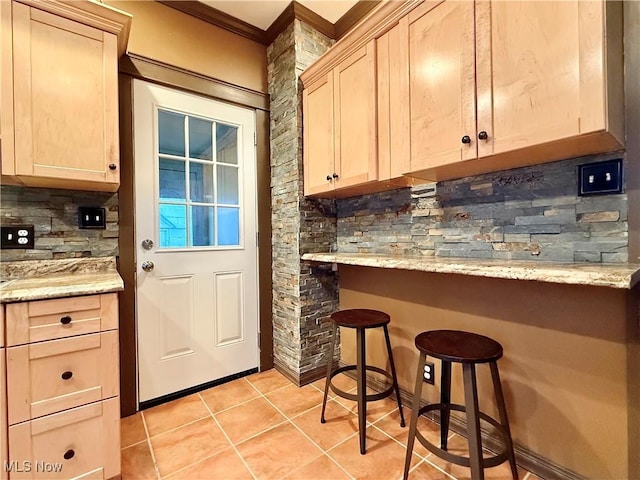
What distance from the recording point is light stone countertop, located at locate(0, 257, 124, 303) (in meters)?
1.21

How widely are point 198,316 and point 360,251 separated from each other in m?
1.27

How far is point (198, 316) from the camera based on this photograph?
7.28ft

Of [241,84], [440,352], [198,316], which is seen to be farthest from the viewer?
[241,84]

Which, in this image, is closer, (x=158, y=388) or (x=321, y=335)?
(x=158, y=388)

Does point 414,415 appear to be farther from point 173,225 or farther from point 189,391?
point 173,225

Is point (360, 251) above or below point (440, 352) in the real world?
above

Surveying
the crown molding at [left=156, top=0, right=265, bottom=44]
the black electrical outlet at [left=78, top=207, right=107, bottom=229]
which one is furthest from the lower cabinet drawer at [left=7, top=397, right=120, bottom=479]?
the crown molding at [left=156, top=0, right=265, bottom=44]

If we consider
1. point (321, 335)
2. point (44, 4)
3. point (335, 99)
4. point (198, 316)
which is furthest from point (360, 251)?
point (44, 4)

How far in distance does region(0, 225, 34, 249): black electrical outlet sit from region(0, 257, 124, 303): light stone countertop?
9 cm

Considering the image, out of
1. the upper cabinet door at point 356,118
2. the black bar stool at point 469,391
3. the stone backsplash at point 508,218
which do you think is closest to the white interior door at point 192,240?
the upper cabinet door at point 356,118

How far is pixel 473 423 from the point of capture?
1151 mm

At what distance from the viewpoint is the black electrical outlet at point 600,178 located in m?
1.14

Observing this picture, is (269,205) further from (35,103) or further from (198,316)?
(35,103)

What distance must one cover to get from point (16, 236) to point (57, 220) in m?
0.19
